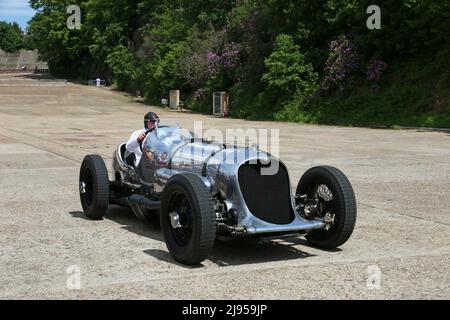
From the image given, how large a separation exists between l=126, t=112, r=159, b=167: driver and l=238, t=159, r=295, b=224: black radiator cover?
2352mm

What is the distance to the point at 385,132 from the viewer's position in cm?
2347

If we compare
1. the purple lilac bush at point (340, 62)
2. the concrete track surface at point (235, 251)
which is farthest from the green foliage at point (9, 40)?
the concrete track surface at point (235, 251)

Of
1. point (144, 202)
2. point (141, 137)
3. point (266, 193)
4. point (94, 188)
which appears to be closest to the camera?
point (266, 193)

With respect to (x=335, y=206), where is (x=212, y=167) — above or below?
above

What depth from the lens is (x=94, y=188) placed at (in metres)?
8.15

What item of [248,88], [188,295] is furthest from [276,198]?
[248,88]

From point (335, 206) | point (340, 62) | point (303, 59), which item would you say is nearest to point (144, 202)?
point (335, 206)

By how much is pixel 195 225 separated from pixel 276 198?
0.97 meters

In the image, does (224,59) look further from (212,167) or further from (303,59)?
(212,167)

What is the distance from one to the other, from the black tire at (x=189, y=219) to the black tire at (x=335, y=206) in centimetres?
140

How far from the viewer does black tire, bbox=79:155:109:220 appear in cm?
809

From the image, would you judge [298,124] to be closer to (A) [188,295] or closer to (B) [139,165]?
(B) [139,165]

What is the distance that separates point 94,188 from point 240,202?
8.64 ft

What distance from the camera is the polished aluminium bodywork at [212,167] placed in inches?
243
